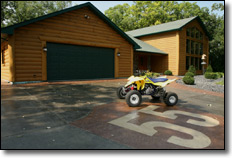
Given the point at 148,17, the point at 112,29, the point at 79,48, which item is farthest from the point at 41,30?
the point at 148,17

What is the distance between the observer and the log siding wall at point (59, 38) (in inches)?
356

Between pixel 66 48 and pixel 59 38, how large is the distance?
2.54 feet

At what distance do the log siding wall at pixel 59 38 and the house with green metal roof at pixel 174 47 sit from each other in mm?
5911

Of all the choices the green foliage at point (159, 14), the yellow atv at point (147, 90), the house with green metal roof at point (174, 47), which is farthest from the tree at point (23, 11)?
the yellow atv at point (147, 90)

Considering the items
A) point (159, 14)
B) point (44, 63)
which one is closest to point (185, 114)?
point (44, 63)

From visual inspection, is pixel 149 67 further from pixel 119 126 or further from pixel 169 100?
pixel 119 126

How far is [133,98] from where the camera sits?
5.11 meters

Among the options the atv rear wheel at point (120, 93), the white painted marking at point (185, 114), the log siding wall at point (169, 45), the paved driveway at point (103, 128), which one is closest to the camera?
the paved driveway at point (103, 128)

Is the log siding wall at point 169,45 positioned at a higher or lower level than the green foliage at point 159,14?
lower

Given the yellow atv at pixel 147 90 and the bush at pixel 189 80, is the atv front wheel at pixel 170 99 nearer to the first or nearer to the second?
the yellow atv at pixel 147 90

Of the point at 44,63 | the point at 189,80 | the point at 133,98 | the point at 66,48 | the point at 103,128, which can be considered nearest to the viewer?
the point at 103,128

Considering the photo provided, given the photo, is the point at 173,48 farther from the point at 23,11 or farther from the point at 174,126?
the point at 23,11

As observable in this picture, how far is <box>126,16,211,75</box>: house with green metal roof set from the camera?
64.4ft

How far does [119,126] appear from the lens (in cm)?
346
